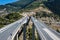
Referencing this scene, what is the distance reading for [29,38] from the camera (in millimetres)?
110875

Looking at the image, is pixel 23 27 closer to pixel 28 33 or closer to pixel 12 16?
pixel 28 33

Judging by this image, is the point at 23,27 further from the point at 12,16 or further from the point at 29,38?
the point at 12,16

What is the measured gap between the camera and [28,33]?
116 metres

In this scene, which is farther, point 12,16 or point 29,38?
point 12,16

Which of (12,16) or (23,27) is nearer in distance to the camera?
(23,27)

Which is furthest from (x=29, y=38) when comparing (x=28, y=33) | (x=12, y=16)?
(x=12, y=16)

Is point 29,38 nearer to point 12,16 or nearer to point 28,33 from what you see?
point 28,33

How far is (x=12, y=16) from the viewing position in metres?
196

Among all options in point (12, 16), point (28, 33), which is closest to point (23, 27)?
point (28, 33)

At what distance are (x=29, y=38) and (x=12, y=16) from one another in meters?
86.4

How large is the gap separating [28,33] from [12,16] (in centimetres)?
8123

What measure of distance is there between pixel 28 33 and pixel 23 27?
504cm

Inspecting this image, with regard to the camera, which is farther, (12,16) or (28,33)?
(12,16)
